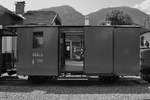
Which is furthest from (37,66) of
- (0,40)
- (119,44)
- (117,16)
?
(117,16)

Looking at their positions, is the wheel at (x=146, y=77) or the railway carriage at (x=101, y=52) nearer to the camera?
the railway carriage at (x=101, y=52)

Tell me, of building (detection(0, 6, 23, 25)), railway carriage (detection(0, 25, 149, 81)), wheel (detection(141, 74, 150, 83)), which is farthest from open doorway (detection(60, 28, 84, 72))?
building (detection(0, 6, 23, 25))

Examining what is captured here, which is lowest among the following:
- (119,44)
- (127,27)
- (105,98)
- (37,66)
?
(105,98)

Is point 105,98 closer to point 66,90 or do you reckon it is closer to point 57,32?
point 66,90

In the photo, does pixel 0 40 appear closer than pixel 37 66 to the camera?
No

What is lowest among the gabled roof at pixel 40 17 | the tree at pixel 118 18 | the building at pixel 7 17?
the building at pixel 7 17

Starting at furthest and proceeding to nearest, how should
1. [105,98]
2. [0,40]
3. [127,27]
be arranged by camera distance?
[0,40]
[127,27]
[105,98]

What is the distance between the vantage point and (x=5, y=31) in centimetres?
1343

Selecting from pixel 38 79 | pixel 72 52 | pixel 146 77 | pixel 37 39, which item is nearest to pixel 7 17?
pixel 37 39

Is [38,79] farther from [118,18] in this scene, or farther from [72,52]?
[118,18]

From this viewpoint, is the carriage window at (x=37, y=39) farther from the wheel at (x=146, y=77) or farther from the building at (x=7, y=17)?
the building at (x=7, y=17)

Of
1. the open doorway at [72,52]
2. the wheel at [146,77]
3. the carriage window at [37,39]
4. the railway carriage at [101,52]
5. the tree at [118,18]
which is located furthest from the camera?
the tree at [118,18]

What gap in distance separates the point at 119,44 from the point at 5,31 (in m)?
5.88

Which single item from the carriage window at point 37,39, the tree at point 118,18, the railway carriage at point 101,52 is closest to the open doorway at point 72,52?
the railway carriage at point 101,52
